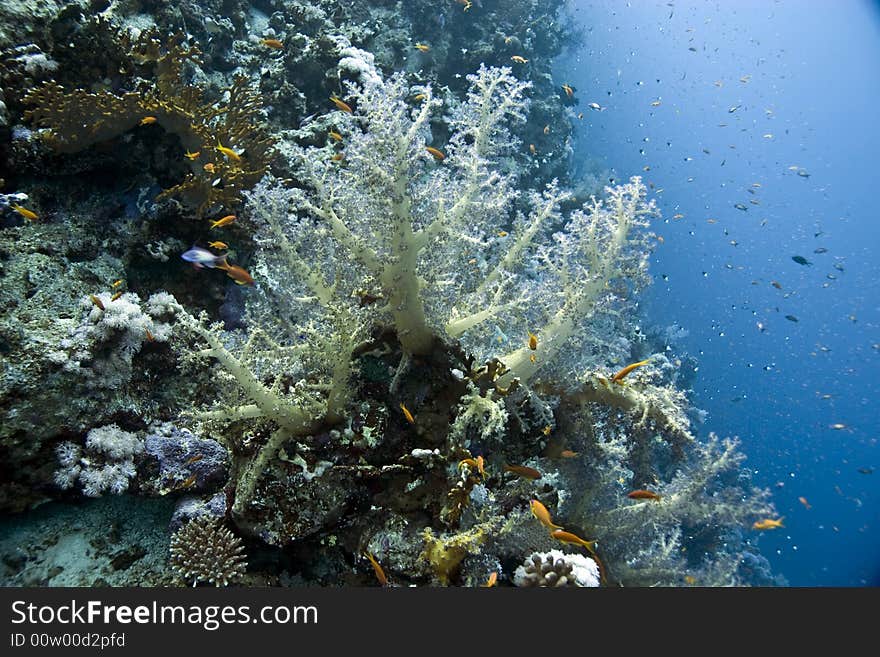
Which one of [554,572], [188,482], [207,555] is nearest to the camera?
[554,572]

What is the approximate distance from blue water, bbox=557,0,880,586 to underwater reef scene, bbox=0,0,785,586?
34.6 m

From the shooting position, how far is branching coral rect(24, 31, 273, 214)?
179 inches

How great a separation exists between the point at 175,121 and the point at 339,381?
3758mm

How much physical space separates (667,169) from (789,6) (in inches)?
2050

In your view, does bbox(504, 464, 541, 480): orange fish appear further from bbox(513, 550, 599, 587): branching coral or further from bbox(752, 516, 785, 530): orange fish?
bbox(752, 516, 785, 530): orange fish

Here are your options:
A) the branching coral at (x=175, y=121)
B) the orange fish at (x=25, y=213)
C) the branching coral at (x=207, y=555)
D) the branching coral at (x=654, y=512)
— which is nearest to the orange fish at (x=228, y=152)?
the branching coral at (x=175, y=121)

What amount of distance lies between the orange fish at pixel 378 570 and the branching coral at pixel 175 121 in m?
3.85

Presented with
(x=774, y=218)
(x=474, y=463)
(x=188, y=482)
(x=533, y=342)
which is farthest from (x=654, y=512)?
(x=774, y=218)

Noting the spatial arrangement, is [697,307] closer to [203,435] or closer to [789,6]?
[203,435]

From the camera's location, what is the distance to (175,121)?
5023 mm

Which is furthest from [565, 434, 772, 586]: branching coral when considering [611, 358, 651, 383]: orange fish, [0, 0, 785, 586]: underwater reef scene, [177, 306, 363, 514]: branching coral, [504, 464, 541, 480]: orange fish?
[177, 306, 363, 514]: branching coral

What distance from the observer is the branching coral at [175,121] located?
456 centimetres

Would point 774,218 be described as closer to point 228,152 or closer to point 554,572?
point 228,152

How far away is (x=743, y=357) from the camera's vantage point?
193 ft
